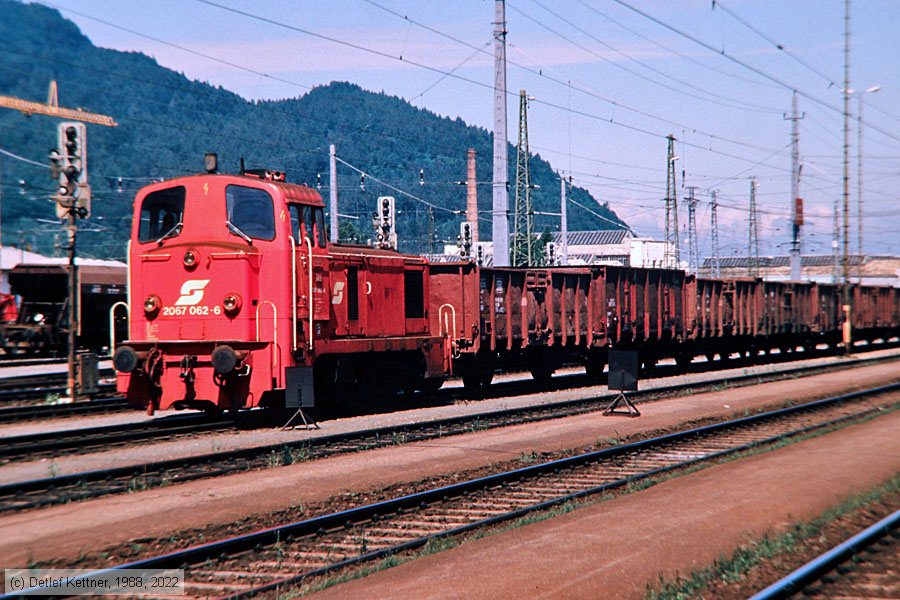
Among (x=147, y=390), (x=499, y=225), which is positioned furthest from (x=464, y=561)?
(x=499, y=225)

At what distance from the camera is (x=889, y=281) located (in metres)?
126

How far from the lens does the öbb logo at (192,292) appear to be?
1575cm

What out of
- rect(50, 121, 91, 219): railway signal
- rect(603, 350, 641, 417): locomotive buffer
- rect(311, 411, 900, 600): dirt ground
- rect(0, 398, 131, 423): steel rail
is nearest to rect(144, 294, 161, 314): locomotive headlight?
rect(0, 398, 131, 423): steel rail

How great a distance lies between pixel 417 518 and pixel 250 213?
26.5 ft

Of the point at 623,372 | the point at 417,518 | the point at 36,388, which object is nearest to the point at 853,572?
the point at 417,518

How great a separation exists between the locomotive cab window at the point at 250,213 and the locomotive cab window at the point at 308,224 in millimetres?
432

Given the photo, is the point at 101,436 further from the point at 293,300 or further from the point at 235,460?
the point at 293,300

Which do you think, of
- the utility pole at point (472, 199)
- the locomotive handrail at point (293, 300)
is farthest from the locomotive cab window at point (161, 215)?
the utility pole at point (472, 199)

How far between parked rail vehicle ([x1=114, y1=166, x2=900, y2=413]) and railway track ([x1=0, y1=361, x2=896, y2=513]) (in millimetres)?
1522

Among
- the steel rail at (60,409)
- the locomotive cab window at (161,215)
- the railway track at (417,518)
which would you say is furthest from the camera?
the steel rail at (60,409)

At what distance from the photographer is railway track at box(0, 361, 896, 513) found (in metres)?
10.8

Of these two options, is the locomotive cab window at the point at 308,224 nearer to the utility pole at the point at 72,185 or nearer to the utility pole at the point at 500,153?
the utility pole at the point at 72,185

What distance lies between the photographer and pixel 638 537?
8.60 meters

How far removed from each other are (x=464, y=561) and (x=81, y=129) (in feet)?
54.3
